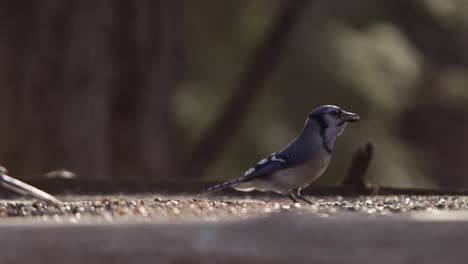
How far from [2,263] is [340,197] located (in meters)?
3.31

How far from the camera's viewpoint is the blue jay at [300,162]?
5.84 metres

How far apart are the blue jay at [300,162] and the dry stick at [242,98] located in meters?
6.19

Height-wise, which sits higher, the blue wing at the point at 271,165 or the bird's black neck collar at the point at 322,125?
the bird's black neck collar at the point at 322,125

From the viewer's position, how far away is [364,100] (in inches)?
553

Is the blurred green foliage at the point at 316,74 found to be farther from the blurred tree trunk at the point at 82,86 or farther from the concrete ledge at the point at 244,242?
the concrete ledge at the point at 244,242

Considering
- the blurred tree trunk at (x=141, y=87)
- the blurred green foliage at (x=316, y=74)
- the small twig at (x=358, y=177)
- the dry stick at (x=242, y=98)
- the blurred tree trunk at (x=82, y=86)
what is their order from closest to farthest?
the small twig at (x=358, y=177) → the blurred tree trunk at (x=82, y=86) → the blurred tree trunk at (x=141, y=87) → the dry stick at (x=242, y=98) → the blurred green foliage at (x=316, y=74)

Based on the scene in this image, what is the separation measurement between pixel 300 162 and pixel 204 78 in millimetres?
9381

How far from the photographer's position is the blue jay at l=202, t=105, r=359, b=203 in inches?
230

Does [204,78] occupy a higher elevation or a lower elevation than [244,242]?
higher

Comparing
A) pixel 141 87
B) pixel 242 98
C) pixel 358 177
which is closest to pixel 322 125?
pixel 358 177

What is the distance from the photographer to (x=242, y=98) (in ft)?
42.7

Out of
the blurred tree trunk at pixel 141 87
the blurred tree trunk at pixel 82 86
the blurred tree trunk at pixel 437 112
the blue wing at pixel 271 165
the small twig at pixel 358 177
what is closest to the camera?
the small twig at pixel 358 177

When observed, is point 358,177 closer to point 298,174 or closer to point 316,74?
point 298,174

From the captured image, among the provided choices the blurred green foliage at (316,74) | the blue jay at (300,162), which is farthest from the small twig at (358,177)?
the blurred green foliage at (316,74)
